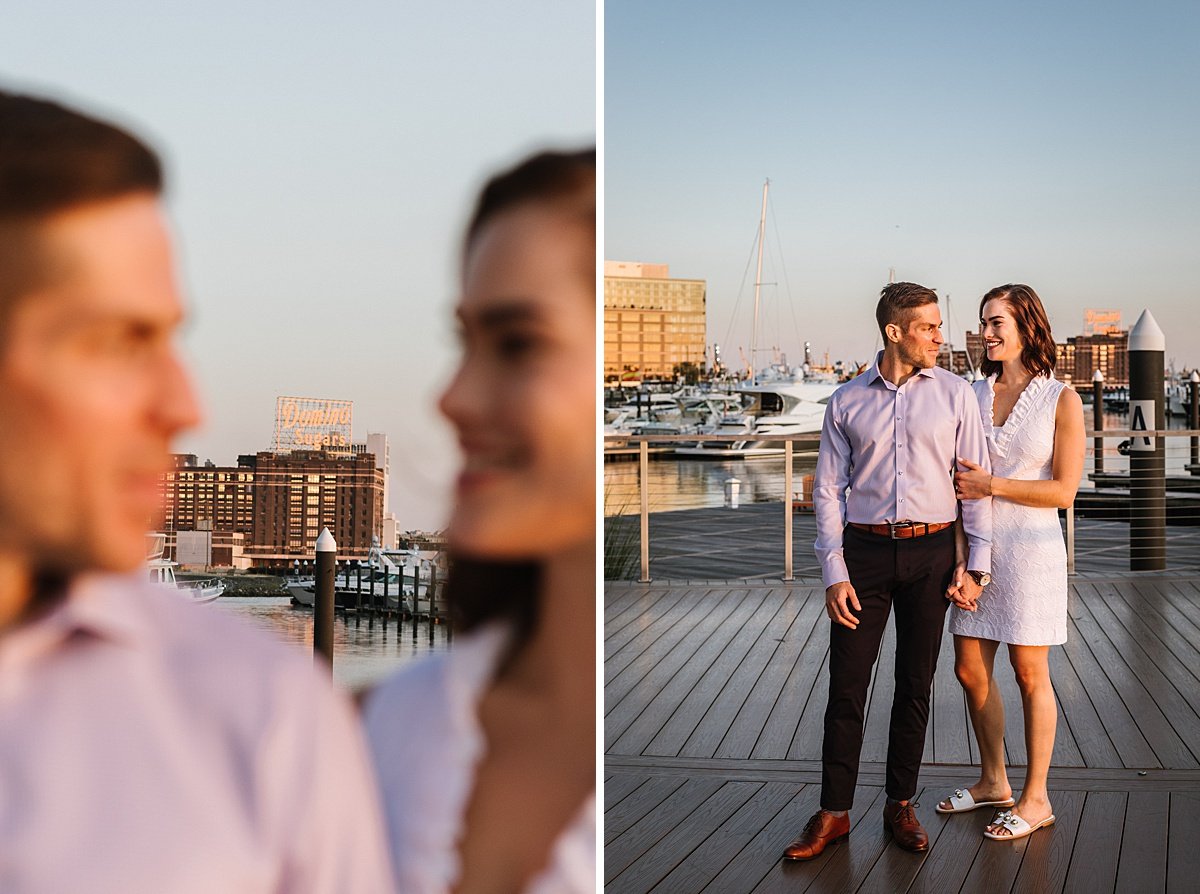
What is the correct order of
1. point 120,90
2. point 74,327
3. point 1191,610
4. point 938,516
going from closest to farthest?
1. point 74,327
2. point 120,90
3. point 938,516
4. point 1191,610

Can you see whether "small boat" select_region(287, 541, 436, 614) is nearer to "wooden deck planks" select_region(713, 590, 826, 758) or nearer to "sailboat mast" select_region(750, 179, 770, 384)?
"wooden deck planks" select_region(713, 590, 826, 758)

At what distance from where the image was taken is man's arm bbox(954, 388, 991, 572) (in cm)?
275

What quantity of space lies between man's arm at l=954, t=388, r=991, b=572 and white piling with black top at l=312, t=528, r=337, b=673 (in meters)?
1.70

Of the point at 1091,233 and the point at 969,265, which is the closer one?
the point at 1091,233

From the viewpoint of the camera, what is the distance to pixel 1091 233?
13211 millimetres

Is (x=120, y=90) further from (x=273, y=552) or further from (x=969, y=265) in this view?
(x=969, y=265)

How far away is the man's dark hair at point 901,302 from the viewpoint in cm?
277

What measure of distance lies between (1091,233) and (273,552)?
13.2m

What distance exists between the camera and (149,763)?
125 centimetres

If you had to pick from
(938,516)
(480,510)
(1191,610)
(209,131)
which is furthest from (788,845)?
(1191,610)

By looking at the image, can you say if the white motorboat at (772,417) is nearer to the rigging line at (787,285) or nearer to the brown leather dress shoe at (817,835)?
the rigging line at (787,285)

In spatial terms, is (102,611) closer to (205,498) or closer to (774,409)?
(205,498)

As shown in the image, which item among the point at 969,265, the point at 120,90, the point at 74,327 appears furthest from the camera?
the point at 969,265

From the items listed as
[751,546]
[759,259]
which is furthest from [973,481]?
[759,259]
